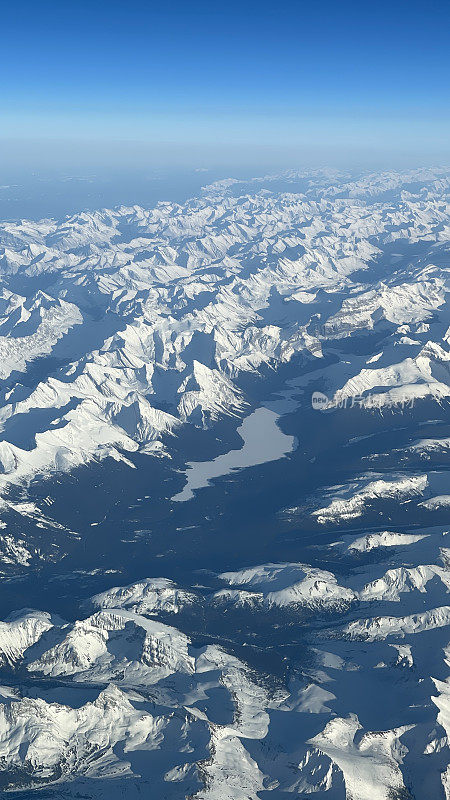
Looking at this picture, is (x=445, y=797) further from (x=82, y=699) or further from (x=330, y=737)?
(x=82, y=699)

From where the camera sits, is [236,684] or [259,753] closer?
[259,753]

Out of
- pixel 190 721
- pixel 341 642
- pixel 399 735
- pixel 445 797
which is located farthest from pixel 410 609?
pixel 190 721

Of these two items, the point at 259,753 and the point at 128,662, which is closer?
the point at 259,753

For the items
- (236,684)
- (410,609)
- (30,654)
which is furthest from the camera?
(410,609)

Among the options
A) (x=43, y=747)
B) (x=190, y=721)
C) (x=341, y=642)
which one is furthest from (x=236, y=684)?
(x=43, y=747)

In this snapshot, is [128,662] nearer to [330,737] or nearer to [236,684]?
[236,684]

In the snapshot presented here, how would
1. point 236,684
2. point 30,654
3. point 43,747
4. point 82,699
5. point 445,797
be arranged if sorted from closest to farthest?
point 445,797 → point 43,747 → point 82,699 → point 236,684 → point 30,654

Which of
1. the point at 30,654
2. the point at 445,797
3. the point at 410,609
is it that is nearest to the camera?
the point at 445,797

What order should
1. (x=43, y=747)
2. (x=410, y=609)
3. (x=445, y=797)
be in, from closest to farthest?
(x=445, y=797), (x=43, y=747), (x=410, y=609)

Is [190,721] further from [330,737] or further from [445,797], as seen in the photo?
[445,797]
